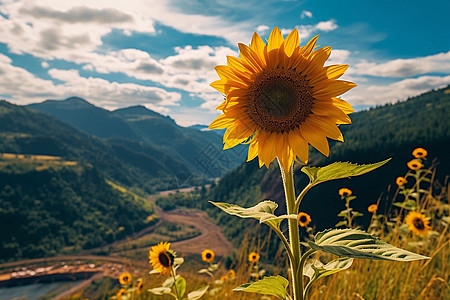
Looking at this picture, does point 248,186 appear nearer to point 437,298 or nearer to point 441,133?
point 441,133

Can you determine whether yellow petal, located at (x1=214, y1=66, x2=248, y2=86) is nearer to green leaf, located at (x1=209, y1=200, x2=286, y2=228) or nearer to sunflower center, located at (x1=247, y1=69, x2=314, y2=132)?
sunflower center, located at (x1=247, y1=69, x2=314, y2=132)

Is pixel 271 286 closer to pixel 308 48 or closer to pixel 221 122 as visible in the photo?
pixel 221 122

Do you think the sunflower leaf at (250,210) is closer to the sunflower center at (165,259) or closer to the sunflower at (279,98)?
the sunflower at (279,98)

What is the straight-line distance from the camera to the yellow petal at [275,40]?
1.69 metres

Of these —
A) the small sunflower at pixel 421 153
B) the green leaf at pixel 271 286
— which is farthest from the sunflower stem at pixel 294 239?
the small sunflower at pixel 421 153

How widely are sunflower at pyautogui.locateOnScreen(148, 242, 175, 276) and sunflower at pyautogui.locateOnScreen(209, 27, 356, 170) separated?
102 inches

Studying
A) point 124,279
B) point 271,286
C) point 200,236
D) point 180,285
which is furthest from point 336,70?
point 200,236

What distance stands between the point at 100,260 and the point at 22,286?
26.1 m

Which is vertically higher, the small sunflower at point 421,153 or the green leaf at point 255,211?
the small sunflower at point 421,153

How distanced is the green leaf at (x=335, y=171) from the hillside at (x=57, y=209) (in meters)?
151

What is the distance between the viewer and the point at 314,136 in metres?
1.68

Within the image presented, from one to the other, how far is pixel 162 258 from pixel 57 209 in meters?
175

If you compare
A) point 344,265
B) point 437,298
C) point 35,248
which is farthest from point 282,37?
point 35,248

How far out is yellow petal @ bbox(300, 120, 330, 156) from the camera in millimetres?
1638
